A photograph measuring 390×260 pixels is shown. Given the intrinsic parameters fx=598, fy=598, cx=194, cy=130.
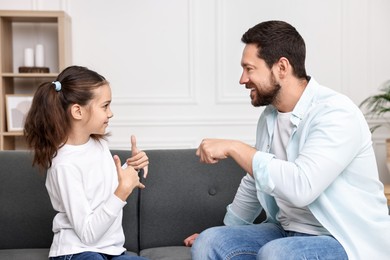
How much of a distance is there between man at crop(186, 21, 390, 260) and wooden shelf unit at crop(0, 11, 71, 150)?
2.13m

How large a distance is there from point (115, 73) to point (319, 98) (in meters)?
2.43

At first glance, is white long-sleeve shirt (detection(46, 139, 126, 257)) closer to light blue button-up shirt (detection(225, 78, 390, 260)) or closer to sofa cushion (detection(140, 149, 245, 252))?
sofa cushion (detection(140, 149, 245, 252))

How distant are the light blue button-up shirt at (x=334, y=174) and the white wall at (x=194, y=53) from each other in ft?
7.39

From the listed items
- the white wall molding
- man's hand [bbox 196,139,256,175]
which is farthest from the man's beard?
the white wall molding

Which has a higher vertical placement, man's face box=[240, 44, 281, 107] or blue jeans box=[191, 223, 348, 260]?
man's face box=[240, 44, 281, 107]

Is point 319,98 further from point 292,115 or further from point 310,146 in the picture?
point 310,146

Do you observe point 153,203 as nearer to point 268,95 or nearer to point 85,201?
point 85,201

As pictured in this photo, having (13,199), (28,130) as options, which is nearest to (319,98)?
(28,130)

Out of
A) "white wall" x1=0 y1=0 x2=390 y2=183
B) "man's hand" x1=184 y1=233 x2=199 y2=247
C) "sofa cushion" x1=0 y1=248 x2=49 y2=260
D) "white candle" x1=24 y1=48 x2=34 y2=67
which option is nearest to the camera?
"sofa cushion" x1=0 y1=248 x2=49 y2=260

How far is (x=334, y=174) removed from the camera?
177 centimetres

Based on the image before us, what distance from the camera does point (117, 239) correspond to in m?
2.09

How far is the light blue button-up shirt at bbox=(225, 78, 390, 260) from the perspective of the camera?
1755 mm

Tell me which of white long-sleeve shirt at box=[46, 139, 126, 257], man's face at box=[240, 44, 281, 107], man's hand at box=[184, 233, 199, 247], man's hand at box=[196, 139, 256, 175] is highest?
man's face at box=[240, 44, 281, 107]

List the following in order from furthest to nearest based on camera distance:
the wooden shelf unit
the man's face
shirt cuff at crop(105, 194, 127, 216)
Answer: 1. the wooden shelf unit
2. the man's face
3. shirt cuff at crop(105, 194, 127, 216)
